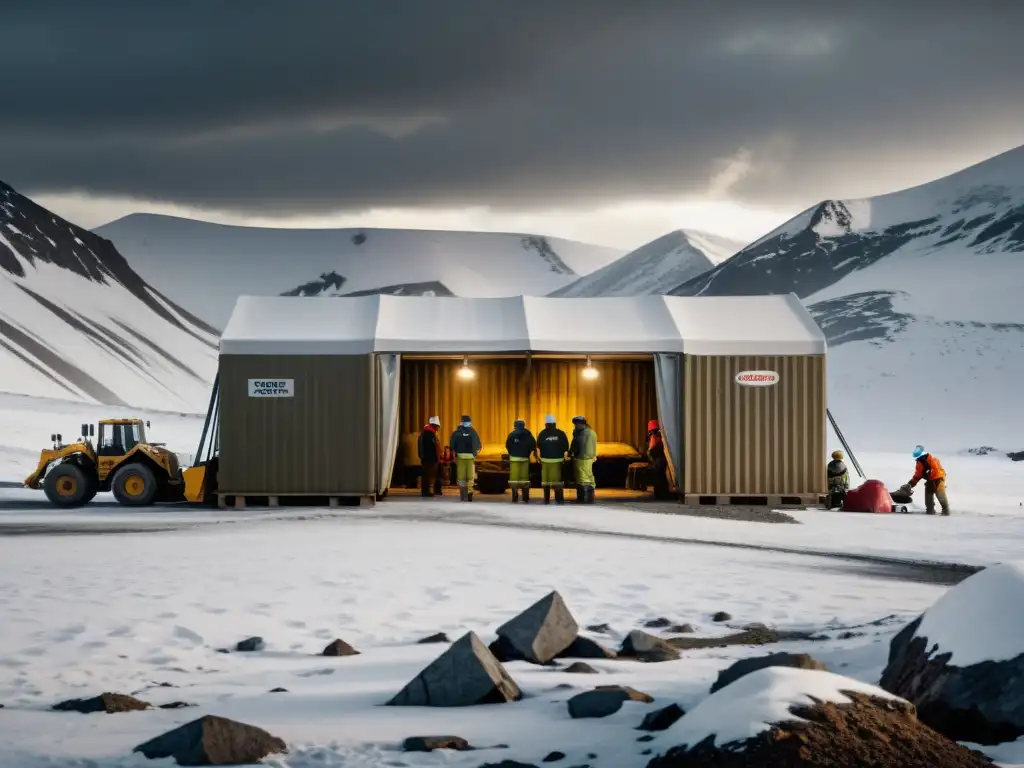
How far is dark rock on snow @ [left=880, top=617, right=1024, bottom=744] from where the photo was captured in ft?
23.2

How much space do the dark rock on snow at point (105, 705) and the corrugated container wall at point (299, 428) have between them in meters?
15.3

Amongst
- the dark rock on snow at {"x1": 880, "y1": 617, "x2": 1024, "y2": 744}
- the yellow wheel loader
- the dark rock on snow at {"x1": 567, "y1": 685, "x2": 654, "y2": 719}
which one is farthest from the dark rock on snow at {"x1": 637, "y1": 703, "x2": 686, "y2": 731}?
the yellow wheel loader

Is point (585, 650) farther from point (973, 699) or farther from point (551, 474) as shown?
point (551, 474)

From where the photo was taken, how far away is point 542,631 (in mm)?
9672

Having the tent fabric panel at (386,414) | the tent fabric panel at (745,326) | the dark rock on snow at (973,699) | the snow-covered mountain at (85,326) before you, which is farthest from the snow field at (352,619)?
the snow-covered mountain at (85,326)

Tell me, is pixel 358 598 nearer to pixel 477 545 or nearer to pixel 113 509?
pixel 477 545

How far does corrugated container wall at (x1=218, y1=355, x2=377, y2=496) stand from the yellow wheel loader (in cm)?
156

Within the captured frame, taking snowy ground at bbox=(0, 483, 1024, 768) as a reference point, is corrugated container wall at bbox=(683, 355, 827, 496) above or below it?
above

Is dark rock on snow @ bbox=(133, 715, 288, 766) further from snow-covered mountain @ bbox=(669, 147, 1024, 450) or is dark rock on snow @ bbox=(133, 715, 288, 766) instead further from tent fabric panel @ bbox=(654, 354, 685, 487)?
snow-covered mountain @ bbox=(669, 147, 1024, 450)

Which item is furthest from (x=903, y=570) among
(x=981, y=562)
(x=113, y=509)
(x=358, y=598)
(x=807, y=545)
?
(x=113, y=509)

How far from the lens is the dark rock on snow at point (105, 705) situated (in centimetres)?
820

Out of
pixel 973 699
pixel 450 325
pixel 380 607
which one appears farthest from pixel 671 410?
pixel 973 699

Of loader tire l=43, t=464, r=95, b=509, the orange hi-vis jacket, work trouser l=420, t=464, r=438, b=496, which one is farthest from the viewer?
work trouser l=420, t=464, r=438, b=496

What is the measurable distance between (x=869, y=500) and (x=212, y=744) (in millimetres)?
18214
